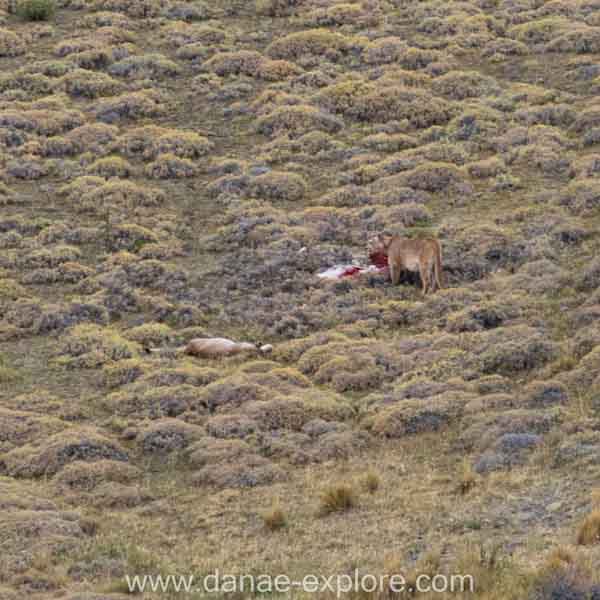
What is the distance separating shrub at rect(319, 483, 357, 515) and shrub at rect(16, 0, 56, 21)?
88.0 feet

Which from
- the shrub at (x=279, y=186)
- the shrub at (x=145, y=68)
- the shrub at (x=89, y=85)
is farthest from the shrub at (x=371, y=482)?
the shrub at (x=145, y=68)

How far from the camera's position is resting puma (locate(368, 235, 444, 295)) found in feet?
67.8

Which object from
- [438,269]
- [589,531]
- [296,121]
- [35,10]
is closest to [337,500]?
[589,531]

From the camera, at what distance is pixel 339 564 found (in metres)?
11.5

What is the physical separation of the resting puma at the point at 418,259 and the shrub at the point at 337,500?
25.8 feet

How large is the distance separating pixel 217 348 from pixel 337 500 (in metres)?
6.19

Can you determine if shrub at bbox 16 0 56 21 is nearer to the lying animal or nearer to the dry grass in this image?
the lying animal

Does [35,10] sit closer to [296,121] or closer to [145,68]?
[145,68]

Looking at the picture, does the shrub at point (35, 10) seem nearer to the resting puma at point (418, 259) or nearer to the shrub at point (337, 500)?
the resting puma at point (418, 259)

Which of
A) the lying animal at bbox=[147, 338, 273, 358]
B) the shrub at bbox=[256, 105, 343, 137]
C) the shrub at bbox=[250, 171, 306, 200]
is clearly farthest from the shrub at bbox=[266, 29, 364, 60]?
the lying animal at bbox=[147, 338, 273, 358]

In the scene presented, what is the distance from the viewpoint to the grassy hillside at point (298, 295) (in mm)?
12680

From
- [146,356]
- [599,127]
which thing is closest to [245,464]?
[146,356]

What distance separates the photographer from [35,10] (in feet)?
122

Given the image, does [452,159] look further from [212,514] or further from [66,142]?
[212,514]
